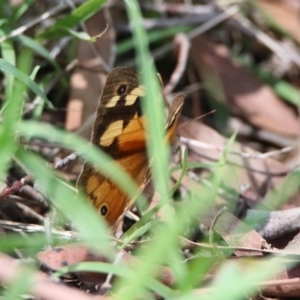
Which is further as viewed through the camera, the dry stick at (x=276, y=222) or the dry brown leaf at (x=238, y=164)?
the dry brown leaf at (x=238, y=164)

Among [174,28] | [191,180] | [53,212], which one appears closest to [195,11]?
[174,28]

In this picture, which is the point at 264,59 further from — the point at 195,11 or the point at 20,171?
the point at 20,171

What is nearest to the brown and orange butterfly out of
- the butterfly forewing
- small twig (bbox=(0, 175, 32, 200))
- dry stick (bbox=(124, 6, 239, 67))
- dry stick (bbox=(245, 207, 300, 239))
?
the butterfly forewing

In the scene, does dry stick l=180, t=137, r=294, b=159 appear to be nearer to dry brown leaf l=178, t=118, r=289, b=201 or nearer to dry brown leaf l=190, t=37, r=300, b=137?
dry brown leaf l=178, t=118, r=289, b=201

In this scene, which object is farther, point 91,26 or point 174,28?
point 174,28

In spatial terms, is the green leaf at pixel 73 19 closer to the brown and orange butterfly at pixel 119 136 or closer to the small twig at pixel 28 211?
the brown and orange butterfly at pixel 119 136

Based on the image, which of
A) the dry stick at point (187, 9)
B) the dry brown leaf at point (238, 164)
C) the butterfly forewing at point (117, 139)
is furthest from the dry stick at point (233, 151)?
the dry stick at point (187, 9)
